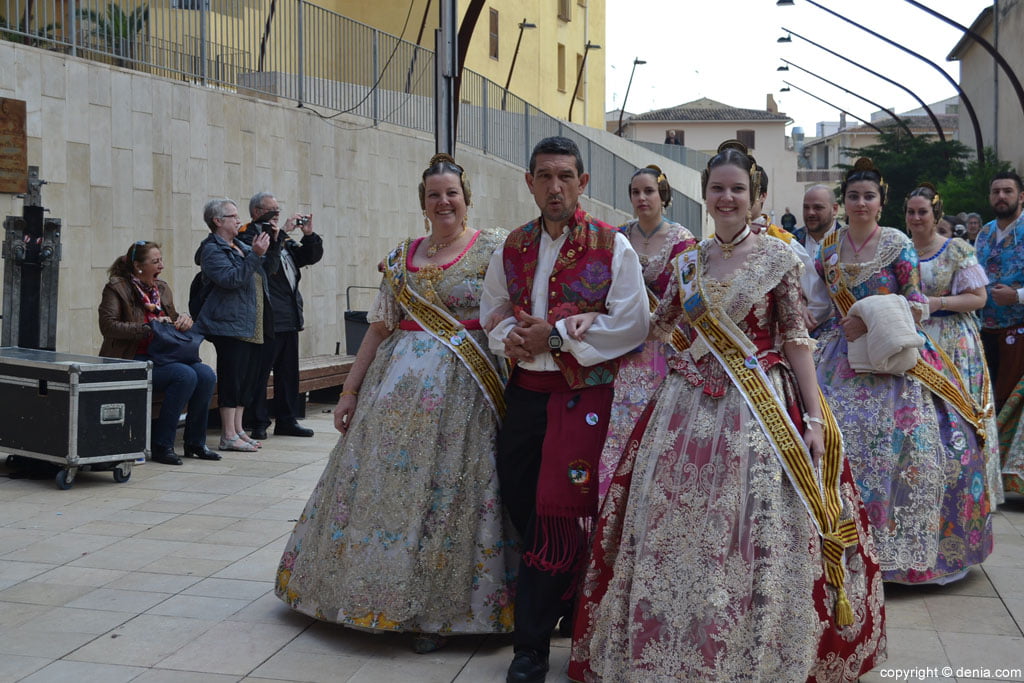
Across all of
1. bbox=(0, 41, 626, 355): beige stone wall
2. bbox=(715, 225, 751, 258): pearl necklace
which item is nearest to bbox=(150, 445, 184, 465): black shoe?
bbox=(0, 41, 626, 355): beige stone wall

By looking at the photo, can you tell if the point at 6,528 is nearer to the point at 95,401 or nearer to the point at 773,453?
the point at 95,401

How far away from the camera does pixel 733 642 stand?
3.68 m

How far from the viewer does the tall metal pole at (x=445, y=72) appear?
10719 mm

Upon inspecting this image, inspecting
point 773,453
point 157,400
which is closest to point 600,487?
point 773,453

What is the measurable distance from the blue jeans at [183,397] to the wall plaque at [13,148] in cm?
175

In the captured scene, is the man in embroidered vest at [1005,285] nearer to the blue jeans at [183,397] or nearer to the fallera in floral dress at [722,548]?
the fallera in floral dress at [722,548]

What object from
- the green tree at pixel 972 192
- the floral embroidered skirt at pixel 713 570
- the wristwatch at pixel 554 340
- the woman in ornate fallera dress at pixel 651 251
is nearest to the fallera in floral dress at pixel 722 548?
the floral embroidered skirt at pixel 713 570

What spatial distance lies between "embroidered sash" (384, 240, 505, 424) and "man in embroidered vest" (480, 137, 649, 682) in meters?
0.21

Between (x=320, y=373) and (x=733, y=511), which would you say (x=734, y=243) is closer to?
(x=733, y=511)

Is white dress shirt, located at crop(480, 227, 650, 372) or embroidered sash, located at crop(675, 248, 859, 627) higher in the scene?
white dress shirt, located at crop(480, 227, 650, 372)

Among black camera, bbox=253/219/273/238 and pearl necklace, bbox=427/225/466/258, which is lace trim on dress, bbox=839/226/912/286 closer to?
pearl necklace, bbox=427/225/466/258

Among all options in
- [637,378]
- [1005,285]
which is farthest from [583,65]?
[637,378]

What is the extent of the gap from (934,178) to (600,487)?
2585 centimetres

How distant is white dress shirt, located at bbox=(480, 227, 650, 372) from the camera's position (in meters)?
4.12
